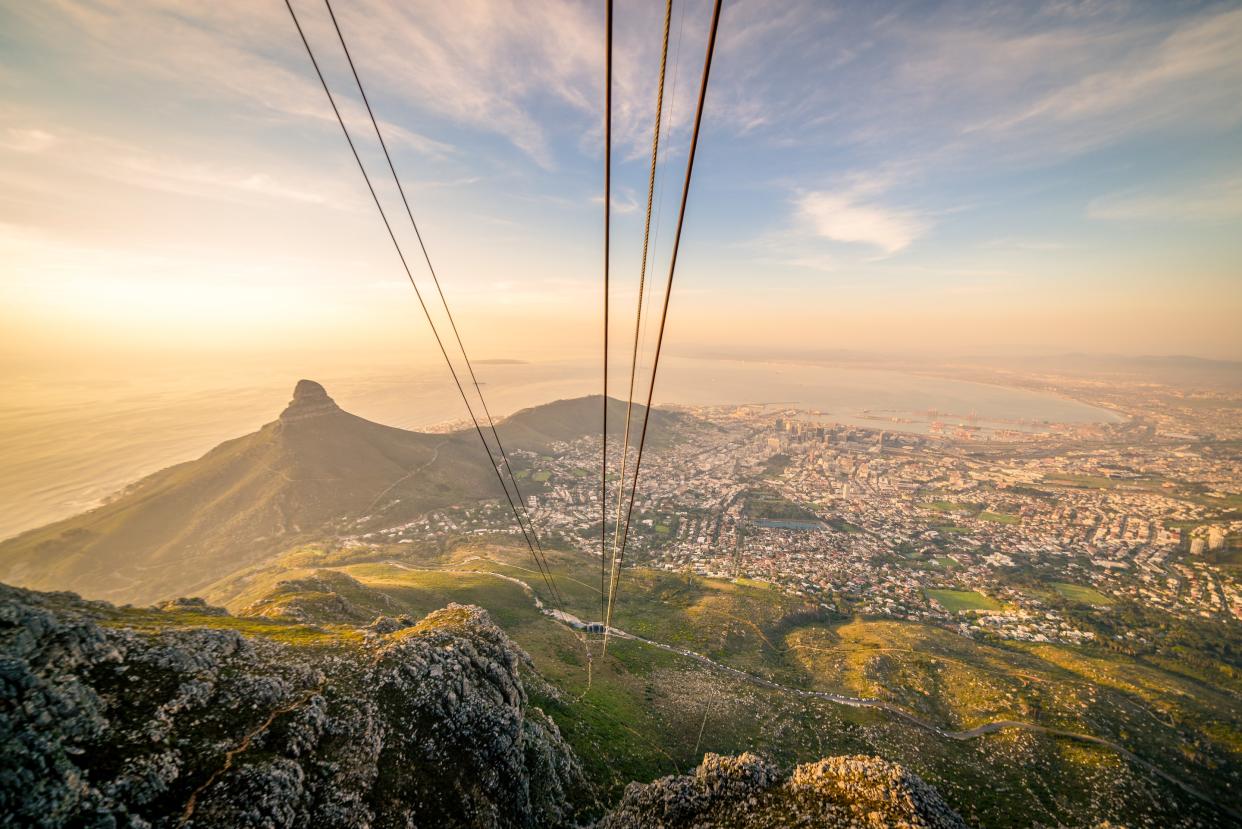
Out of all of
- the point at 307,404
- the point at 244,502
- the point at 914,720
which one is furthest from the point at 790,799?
the point at 307,404

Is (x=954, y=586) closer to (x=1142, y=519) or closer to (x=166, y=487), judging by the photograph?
(x=1142, y=519)

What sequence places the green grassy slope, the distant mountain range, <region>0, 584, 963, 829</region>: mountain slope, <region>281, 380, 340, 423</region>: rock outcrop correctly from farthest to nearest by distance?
<region>281, 380, 340, 423</region>: rock outcrop, the distant mountain range, the green grassy slope, <region>0, 584, 963, 829</region>: mountain slope

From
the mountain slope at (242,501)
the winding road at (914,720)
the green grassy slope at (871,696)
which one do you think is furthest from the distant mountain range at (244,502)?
the winding road at (914,720)

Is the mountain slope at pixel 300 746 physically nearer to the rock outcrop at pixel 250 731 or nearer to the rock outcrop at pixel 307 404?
the rock outcrop at pixel 250 731

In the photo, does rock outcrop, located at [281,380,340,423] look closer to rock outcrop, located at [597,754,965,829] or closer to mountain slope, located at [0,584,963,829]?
mountain slope, located at [0,584,963,829]

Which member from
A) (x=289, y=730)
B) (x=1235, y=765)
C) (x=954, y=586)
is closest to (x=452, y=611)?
(x=289, y=730)

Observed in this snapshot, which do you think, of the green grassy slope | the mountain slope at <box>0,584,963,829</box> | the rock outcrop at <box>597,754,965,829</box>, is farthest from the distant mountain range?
the rock outcrop at <box>597,754,965,829</box>
